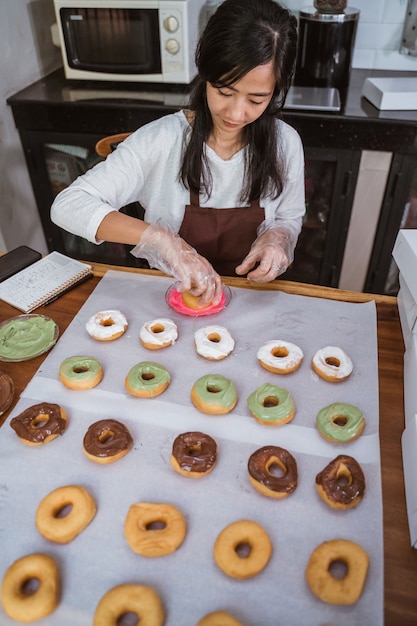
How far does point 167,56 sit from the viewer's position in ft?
7.95

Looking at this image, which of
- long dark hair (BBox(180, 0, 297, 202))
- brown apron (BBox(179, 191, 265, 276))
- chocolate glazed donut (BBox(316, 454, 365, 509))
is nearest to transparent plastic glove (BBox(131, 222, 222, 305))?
brown apron (BBox(179, 191, 265, 276))

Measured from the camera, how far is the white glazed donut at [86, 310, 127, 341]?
4.55 ft

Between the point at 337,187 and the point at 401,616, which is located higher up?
the point at 401,616

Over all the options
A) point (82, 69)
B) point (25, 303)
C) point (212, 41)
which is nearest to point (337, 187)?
point (212, 41)

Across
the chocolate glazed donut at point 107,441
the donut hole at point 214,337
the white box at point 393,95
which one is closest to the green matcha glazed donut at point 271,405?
the donut hole at point 214,337

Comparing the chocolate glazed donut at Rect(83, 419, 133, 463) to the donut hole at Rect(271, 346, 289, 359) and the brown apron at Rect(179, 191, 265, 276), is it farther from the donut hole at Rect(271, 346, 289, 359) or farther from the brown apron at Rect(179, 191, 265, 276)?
the brown apron at Rect(179, 191, 265, 276)

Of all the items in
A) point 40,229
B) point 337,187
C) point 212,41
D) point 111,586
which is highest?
point 212,41

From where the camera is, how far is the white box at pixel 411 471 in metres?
0.92

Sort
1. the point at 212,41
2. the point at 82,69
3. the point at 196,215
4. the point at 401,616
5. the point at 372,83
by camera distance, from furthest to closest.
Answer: the point at 82,69 < the point at 372,83 < the point at 196,215 < the point at 212,41 < the point at 401,616

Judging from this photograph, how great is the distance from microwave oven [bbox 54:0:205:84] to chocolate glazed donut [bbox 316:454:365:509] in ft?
7.02

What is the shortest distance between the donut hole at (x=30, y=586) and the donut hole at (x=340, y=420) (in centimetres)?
71

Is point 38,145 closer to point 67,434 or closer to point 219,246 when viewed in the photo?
point 219,246

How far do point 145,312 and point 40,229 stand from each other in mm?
1766

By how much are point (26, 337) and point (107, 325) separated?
0.23 metres
